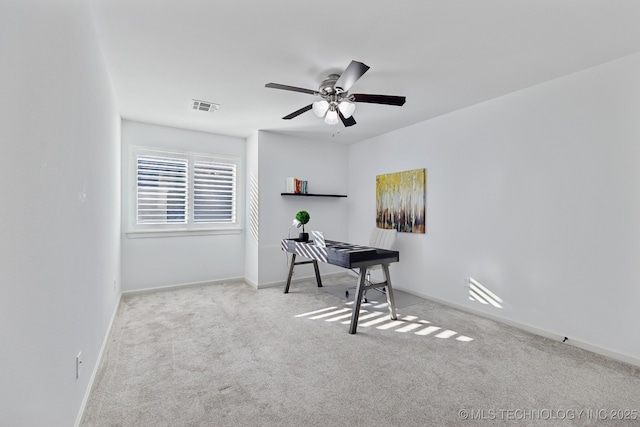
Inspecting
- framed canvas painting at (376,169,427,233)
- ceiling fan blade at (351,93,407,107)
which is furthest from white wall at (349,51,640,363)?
ceiling fan blade at (351,93,407,107)

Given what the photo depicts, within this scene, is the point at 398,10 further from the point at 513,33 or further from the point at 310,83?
the point at 310,83

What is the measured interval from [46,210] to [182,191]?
3575 millimetres

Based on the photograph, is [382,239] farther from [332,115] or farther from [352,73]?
[352,73]

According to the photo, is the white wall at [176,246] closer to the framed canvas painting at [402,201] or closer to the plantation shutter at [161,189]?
the plantation shutter at [161,189]

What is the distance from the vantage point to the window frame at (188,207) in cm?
430

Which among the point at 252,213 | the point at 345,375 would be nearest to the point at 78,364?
the point at 345,375

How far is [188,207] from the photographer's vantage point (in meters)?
4.70

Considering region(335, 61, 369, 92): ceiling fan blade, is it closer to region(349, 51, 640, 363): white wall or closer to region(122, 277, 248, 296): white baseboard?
region(349, 51, 640, 363): white wall

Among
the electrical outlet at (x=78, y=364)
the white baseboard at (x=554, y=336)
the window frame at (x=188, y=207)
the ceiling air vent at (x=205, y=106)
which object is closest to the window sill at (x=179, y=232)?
the window frame at (x=188, y=207)

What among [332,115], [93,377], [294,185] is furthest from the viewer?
[294,185]

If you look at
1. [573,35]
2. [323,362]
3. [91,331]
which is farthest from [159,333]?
[573,35]

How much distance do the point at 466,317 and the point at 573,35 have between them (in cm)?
281

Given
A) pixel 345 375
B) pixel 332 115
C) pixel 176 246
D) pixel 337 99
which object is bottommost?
pixel 345 375

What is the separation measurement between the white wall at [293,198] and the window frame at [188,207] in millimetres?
608
